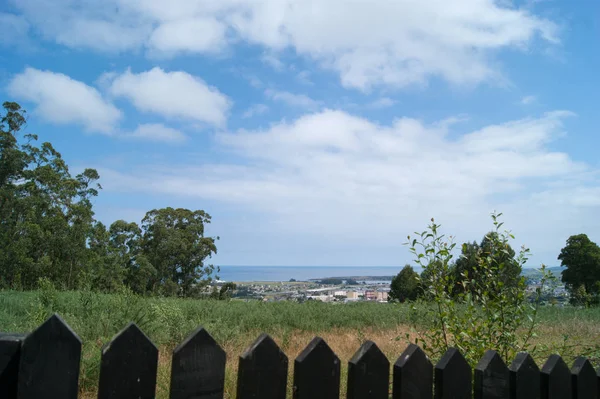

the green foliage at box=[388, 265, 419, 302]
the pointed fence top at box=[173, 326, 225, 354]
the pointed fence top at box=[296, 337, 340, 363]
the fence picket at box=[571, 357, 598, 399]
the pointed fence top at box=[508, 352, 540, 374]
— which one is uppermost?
the pointed fence top at box=[173, 326, 225, 354]

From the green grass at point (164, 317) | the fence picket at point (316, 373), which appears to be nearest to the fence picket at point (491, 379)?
the fence picket at point (316, 373)

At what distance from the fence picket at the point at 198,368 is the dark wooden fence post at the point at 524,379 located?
4.74 ft

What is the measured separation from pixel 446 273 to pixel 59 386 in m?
3.28

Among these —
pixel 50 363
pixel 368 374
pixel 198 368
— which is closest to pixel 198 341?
pixel 198 368

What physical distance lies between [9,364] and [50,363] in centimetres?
12

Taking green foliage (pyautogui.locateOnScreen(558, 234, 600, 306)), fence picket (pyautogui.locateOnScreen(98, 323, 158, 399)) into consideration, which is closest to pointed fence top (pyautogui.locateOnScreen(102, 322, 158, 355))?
fence picket (pyautogui.locateOnScreen(98, 323, 158, 399))

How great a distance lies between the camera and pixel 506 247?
3.99 meters

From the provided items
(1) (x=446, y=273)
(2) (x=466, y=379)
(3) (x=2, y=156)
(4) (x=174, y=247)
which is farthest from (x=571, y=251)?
(3) (x=2, y=156)

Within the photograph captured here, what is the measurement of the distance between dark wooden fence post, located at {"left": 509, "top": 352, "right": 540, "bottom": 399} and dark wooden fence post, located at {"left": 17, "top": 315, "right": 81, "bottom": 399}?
195 cm

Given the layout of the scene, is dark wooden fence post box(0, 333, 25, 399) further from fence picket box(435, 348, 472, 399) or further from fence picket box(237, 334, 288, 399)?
fence picket box(435, 348, 472, 399)

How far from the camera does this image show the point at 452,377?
2.06 metres

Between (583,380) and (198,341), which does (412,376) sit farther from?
(583,380)

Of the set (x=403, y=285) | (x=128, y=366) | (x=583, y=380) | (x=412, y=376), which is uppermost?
(x=128, y=366)

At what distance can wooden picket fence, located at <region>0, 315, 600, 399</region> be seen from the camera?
143 centimetres
